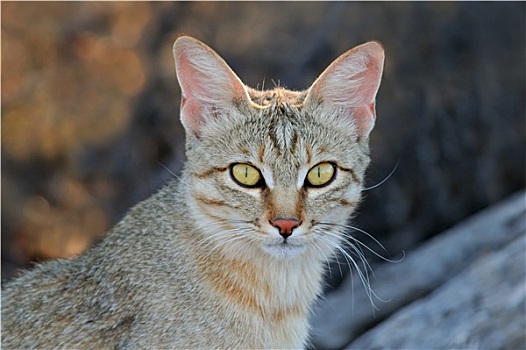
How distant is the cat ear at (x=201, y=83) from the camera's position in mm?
4375

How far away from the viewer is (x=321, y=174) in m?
4.33

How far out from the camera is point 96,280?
179 inches

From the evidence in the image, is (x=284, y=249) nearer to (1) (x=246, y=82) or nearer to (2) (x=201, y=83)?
(2) (x=201, y=83)

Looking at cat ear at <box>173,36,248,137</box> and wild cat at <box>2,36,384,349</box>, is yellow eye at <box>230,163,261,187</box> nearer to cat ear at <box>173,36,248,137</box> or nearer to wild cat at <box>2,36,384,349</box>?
wild cat at <box>2,36,384,349</box>

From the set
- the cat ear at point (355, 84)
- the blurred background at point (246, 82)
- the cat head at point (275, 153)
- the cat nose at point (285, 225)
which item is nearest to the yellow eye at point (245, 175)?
the cat head at point (275, 153)

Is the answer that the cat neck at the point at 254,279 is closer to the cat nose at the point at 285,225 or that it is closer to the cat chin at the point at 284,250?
the cat chin at the point at 284,250

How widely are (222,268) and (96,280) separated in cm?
65

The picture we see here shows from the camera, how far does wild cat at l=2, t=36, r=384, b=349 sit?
4258mm

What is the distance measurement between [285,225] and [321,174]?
1.28 feet

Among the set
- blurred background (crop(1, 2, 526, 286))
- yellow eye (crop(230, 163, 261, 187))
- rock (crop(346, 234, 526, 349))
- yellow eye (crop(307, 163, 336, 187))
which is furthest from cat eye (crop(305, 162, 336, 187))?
blurred background (crop(1, 2, 526, 286))

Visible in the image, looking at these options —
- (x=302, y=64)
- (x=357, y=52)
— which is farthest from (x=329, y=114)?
(x=302, y=64)

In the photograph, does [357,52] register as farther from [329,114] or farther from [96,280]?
[96,280]

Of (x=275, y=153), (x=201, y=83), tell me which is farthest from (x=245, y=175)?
(x=201, y=83)

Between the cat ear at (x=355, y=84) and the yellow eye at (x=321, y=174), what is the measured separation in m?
0.39
